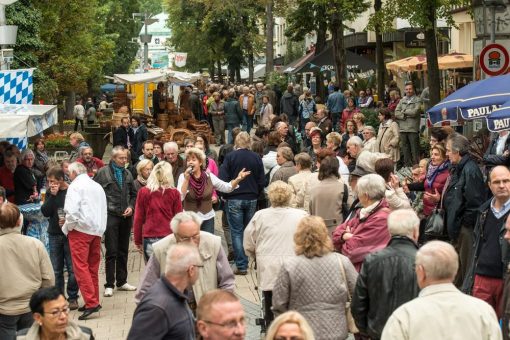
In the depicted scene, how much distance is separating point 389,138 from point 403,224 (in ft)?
43.1

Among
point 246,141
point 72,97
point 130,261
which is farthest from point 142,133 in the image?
point 72,97

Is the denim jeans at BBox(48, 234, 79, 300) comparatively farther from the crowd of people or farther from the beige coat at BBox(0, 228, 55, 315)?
the beige coat at BBox(0, 228, 55, 315)

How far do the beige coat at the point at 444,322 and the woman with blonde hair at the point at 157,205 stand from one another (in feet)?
21.2

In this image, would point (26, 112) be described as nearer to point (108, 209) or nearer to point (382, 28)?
point (108, 209)

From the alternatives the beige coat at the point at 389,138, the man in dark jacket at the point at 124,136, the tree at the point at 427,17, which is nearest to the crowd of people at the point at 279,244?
the beige coat at the point at 389,138

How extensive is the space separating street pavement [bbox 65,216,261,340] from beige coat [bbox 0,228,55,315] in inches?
78.4

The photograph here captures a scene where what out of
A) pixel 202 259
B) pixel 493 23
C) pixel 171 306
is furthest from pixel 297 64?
pixel 171 306

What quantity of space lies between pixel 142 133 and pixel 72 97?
31635mm

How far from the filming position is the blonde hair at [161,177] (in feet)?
41.3

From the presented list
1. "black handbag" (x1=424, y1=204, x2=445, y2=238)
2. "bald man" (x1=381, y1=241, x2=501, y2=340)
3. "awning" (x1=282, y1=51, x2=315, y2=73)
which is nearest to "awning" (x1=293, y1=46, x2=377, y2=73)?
"awning" (x1=282, y1=51, x2=315, y2=73)

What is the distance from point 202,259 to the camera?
906cm

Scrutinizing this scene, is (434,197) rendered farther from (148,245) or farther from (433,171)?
(148,245)

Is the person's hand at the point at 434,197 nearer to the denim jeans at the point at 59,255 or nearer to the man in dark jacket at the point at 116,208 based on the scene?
the man in dark jacket at the point at 116,208

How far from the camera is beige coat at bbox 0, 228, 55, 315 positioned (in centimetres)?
949
